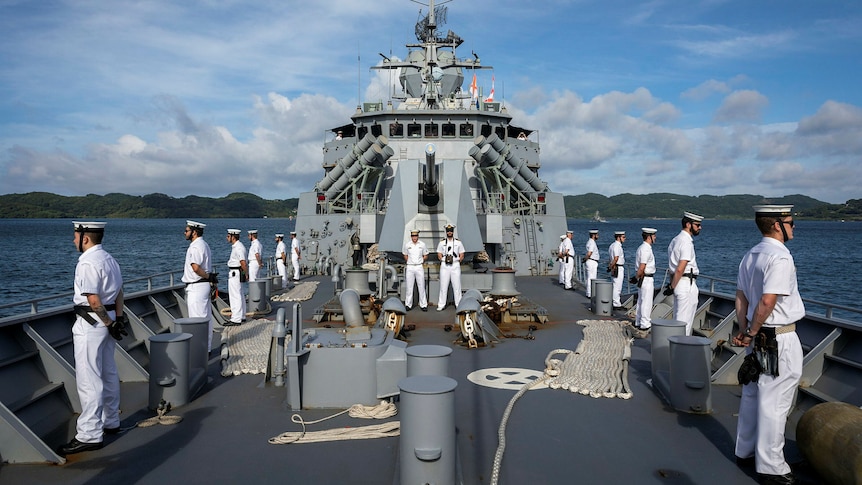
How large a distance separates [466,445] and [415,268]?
5085 millimetres

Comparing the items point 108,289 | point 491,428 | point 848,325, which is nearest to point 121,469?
point 108,289

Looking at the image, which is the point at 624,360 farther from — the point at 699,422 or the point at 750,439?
the point at 750,439

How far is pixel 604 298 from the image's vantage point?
9016 mm

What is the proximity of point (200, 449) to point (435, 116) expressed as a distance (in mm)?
13070

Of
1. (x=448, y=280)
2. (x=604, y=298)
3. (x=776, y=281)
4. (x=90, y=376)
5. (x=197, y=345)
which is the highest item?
(x=776, y=281)

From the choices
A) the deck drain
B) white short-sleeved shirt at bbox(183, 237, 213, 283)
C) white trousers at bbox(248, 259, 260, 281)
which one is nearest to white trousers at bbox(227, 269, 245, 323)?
white short-sleeved shirt at bbox(183, 237, 213, 283)

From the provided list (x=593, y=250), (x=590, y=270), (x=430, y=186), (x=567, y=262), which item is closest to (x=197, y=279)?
(x=430, y=186)

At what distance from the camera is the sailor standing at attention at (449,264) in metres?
8.73

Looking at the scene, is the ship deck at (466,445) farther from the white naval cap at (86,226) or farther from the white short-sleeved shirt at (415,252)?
the white short-sleeved shirt at (415,252)

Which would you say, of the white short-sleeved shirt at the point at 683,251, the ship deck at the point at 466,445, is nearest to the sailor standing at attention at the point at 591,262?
the white short-sleeved shirt at the point at 683,251

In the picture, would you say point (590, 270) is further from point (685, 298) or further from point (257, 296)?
point (257, 296)

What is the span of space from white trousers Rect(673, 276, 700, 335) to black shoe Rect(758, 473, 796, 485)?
Result: 319 centimetres

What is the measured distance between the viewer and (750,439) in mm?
3373

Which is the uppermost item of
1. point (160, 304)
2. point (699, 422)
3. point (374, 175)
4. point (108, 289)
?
point (374, 175)
